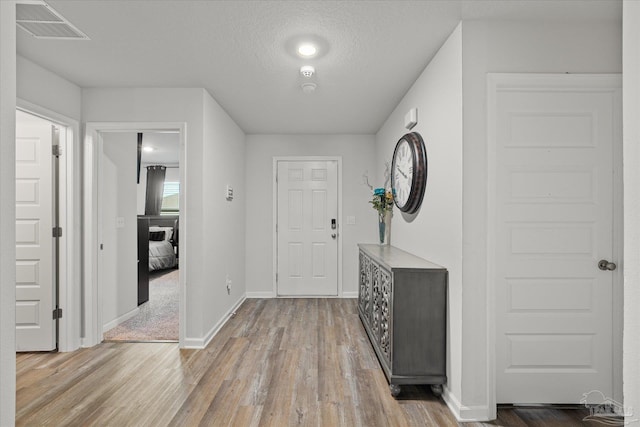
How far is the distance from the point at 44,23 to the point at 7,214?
6.37ft

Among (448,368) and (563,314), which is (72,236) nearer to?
(448,368)

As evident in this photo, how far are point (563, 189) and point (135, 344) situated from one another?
12.1 ft

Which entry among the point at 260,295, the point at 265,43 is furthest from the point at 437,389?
the point at 260,295

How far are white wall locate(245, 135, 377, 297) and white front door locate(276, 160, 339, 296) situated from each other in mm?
148

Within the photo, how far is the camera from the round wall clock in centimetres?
277

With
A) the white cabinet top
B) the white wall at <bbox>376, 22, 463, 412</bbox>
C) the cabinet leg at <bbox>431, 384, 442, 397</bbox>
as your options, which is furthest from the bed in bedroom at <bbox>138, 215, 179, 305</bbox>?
the cabinet leg at <bbox>431, 384, 442, 397</bbox>

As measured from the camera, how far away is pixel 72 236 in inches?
123

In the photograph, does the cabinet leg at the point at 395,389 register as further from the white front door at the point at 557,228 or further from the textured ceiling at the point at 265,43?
the textured ceiling at the point at 265,43

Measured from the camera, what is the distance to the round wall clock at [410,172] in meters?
2.77

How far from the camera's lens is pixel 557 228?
6.99 feet

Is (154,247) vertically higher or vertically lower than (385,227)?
lower
